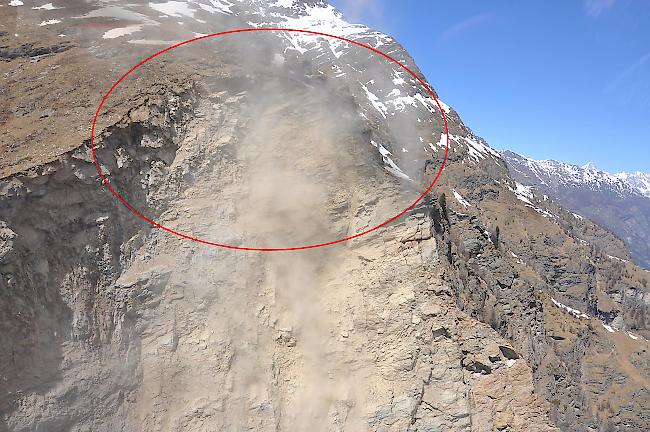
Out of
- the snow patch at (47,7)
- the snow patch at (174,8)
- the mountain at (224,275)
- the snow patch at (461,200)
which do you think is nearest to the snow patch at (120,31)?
the mountain at (224,275)

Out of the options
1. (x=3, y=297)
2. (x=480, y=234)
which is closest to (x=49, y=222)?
(x=3, y=297)

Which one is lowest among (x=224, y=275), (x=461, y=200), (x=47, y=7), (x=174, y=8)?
(x=461, y=200)

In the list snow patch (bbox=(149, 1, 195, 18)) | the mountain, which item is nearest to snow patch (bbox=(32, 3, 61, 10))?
snow patch (bbox=(149, 1, 195, 18))

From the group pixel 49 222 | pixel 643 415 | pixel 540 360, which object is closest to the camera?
pixel 49 222

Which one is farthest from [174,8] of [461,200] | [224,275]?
[461,200]

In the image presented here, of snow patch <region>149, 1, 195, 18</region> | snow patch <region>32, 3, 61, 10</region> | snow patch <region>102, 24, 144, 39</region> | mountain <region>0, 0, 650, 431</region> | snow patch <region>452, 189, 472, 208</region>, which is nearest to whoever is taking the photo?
mountain <region>0, 0, 650, 431</region>

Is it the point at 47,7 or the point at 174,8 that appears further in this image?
the point at 174,8

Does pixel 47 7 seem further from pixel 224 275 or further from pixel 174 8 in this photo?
pixel 224 275

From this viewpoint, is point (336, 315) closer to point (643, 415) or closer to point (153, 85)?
point (153, 85)

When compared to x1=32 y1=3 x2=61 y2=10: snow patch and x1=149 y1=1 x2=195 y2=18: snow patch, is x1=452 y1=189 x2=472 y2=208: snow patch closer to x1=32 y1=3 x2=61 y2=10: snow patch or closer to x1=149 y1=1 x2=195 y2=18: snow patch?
x1=149 y1=1 x2=195 y2=18: snow patch

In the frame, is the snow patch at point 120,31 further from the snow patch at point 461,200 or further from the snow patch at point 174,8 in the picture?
the snow patch at point 461,200

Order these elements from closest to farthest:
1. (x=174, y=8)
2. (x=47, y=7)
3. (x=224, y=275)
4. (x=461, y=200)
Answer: (x=224, y=275)
(x=47, y=7)
(x=174, y=8)
(x=461, y=200)
